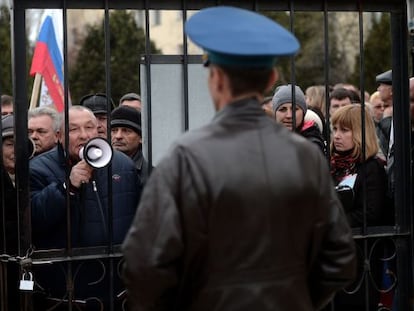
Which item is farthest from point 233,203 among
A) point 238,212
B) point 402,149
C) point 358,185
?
point 358,185

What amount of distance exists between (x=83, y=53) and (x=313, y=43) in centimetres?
746

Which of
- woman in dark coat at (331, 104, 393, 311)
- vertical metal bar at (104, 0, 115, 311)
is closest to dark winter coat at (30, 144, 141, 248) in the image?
vertical metal bar at (104, 0, 115, 311)

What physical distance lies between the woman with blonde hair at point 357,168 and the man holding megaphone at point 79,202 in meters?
1.13

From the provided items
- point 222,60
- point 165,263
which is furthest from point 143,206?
point 222,60

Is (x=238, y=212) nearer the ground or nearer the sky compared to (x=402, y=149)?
nearer the ground

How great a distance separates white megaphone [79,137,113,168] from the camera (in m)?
3.73

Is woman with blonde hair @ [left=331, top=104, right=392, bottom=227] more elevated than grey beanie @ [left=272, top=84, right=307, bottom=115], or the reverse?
grey beanie @ [left=272, top=84, right=307, bottom=115]

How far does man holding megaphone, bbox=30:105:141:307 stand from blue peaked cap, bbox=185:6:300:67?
46.5 inches

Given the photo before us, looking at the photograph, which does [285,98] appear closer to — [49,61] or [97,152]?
[97,152]

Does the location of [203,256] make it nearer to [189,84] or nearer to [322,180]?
[322,180]

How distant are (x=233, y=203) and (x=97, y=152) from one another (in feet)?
3.98

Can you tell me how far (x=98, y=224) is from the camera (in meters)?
4.16

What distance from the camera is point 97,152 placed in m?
3.76

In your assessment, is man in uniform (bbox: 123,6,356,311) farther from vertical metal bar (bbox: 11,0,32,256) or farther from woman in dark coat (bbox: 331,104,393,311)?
woman in dark coat (bbox: 331,104,393,311)
